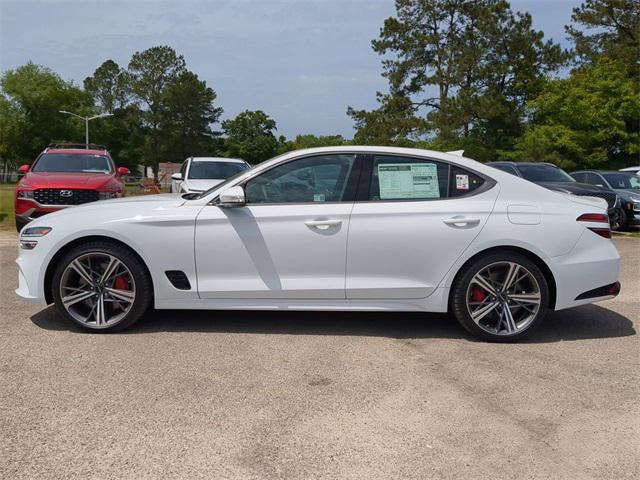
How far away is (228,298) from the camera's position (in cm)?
478

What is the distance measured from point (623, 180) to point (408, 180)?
41.6 ft

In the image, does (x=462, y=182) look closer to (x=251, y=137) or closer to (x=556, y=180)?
(x=556, y=180)

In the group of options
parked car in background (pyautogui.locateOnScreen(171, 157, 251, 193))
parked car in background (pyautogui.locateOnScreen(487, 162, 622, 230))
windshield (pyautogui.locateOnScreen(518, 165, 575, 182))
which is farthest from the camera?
windshield (pyautogui.locateOnScreen(518, 165, 575, 182))

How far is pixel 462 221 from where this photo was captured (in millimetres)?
4715

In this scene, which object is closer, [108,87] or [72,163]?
[72,163]

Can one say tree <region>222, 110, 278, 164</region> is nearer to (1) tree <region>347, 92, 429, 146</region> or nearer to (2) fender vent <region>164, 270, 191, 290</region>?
(1) tree <region>347, 92, 429, 146</region>

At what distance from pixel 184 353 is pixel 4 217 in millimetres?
12821

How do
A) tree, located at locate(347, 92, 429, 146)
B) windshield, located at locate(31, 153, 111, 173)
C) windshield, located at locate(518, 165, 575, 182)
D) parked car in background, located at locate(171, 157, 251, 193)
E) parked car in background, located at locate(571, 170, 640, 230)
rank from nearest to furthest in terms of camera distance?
windshield, located at locate(31, 153, 111, 173) < parked car in background, located at locate(171, 157, 251, 193) < parked car in background, located at locate(571, 170, 640, 230) < windshield, located at locate(518, 165, 575, 182) < tree, located at locate(347, 92, 429, 146)

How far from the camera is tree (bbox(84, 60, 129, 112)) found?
85.6 meters

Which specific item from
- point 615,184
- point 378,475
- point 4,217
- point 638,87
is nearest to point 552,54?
point 638,87

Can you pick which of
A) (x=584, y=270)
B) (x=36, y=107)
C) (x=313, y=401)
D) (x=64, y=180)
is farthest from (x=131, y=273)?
(x=36, y=107)

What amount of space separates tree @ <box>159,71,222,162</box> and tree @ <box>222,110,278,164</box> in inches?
553

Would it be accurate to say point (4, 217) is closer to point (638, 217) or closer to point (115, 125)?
point (638, 217)

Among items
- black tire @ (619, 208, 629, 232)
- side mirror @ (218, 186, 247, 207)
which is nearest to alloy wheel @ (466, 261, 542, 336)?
side mirror @ (218, 186, 247, 207)
